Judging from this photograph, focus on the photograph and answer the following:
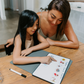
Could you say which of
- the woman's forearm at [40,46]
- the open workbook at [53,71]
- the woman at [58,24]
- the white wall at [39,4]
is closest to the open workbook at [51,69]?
the open workbook at [53,71]

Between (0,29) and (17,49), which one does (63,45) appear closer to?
(17,49)

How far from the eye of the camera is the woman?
90cm

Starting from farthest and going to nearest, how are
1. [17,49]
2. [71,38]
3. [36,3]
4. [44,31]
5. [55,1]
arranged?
[36,3] → [44,31] → [71,38] → [55,1] → [17,49]

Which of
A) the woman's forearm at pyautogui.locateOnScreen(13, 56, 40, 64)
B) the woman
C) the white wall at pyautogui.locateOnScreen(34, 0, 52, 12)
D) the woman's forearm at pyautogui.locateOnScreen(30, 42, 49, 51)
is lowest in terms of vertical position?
the woman's forearm at pyautogui.locateOnScreen(13, 56, 40, 64)

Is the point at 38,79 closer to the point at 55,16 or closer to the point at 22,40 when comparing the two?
the point at 22,40

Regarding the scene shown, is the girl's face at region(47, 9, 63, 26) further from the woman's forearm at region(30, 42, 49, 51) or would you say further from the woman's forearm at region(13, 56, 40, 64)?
the woman's forearm at region(13, 56, 40, 64)

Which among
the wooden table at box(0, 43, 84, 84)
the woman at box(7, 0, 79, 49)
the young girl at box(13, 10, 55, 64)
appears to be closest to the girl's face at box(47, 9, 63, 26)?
the woman at box(7, 0, 79, 49)

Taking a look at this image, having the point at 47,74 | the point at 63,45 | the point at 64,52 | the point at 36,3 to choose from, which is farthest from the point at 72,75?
the point at 36,3

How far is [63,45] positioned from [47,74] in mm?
487

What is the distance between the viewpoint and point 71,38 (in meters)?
1.12

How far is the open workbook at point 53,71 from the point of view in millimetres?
622

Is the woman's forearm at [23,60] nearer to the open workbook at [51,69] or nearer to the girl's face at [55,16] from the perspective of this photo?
the open workbook at [51,69]

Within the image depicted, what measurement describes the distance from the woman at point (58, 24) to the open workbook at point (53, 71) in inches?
13.1

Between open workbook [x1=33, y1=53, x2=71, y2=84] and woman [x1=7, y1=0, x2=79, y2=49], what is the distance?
13.1 inches
